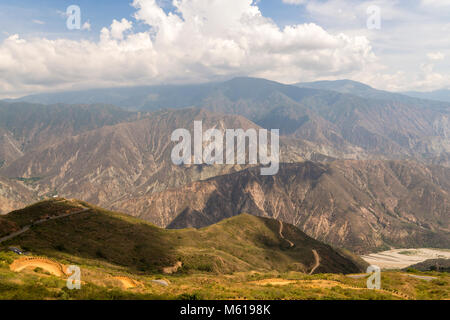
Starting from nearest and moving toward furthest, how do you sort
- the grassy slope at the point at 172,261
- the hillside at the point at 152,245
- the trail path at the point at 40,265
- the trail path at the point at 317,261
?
the grassy slope at the point at 172,261, the trail path at the point at 40,265, the hillside at the point at 152,245, the trail path at the point at 317,261

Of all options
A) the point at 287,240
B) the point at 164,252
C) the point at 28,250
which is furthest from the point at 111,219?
the point at 287,240

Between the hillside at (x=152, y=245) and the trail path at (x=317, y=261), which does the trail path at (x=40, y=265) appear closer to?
the hillside at (x=152, y=245)

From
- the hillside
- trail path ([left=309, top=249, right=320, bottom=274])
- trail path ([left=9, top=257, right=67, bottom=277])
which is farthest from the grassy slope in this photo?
trail path ([left=309, top=249, right=320, bottom=274])

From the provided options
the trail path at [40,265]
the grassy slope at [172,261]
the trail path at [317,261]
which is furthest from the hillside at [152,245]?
the trail path at [40,265]

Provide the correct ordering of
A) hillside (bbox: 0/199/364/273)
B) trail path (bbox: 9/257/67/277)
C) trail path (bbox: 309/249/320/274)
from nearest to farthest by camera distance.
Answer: trail path (bbox: 9/257/67/277)
hillside (bbox: 0/199/364/273)
trail path (bbox: 309/249/320/274)

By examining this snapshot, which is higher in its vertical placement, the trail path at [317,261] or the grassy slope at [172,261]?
the grassy slope at [172,261]

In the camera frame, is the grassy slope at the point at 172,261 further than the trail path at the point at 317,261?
No

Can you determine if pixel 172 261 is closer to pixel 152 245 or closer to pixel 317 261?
pixel 152 245

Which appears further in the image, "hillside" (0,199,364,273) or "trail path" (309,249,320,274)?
"trail path" (309,249,320,274)

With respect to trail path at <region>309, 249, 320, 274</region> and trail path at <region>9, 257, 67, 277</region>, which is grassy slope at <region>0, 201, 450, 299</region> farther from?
trail path at <region>309, 249, 320, 274</region>
